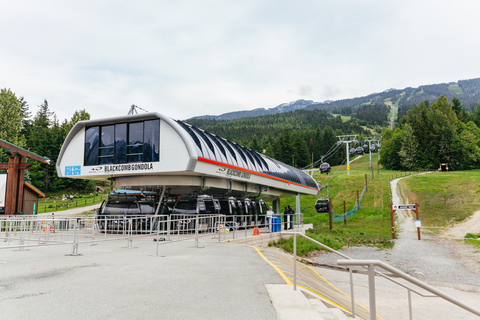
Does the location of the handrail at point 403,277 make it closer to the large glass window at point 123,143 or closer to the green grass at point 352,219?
the green grass at point 352,219

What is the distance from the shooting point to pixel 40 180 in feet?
222

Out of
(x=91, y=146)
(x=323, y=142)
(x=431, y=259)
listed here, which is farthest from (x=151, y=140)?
(x=323, y=142)

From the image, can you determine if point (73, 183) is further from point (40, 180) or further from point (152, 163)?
point (152, 163)

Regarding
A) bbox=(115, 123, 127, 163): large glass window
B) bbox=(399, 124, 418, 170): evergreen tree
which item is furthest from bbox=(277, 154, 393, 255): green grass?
bbox=(399, 124, 418, 170): evergreen tree

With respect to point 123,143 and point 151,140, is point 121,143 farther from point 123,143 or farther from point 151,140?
point 151,140

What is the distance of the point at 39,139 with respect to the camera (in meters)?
69.9

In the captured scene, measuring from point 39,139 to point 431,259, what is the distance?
249 ft

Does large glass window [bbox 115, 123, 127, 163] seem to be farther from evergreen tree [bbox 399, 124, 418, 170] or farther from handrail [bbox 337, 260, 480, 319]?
evergreen tree [bbox 399, 124, 418, 170]

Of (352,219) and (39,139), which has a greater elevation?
(39,139)

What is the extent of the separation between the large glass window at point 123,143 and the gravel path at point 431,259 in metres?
12.6

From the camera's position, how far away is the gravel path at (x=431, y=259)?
672 inches

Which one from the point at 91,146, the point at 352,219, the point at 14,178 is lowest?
the point at 352,219

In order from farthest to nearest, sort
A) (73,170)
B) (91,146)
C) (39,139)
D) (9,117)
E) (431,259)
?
(39,139) < (9,117) < (431,259) < (73,170) < (91,146)

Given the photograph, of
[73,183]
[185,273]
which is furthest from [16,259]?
[73,183]
